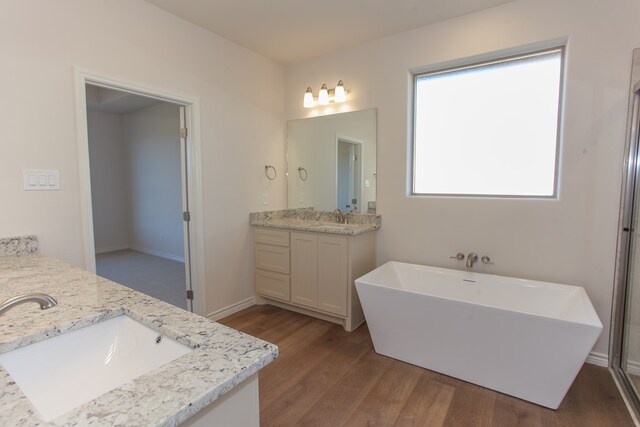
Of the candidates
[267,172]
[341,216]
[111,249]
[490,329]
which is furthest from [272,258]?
[111,249]

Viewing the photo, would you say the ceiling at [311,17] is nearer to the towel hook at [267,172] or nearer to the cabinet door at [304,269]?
the towel hook at [267,172]

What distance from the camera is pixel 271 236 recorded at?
335cm

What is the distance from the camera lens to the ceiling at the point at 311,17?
8.21ft

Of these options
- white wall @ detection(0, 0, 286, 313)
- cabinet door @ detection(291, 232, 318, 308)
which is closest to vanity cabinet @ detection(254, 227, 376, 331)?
cabinet door @ detection(291, 232, 318, 308)

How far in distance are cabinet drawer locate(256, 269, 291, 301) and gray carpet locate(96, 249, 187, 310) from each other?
2.57ft

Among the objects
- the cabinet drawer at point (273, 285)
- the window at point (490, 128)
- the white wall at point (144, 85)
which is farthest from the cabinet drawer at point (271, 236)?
the window at point (490, 128)

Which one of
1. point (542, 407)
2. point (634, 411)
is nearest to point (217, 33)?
point (542, 407)

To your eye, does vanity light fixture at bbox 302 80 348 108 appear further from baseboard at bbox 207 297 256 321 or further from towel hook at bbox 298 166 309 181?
baseboard at bbox 207 297 256 321

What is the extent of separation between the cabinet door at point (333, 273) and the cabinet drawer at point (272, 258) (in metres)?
0.42

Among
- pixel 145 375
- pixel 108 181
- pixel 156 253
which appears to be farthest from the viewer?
pixel 108 181

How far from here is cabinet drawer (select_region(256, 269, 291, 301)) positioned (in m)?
3.30

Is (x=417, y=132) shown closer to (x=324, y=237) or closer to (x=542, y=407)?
(x=324, y=237)

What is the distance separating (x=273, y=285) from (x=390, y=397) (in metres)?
1.69

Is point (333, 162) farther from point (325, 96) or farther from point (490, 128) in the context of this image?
point (490, 128)
